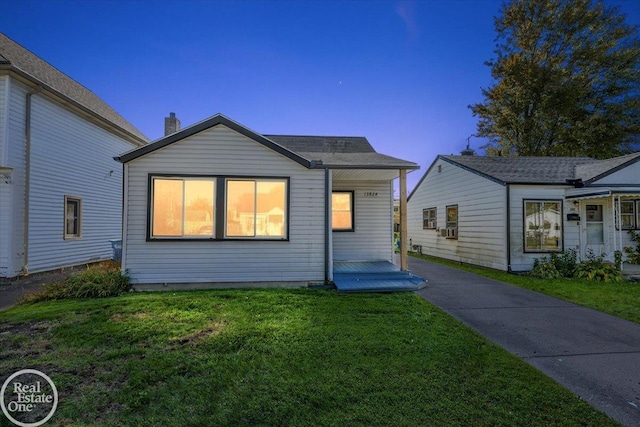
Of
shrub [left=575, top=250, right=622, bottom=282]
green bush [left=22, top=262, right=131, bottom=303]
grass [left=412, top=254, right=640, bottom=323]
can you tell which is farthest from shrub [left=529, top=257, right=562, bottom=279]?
green bush [left=22, top=262, right=131, bottom=303]

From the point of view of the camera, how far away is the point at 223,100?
2809cm

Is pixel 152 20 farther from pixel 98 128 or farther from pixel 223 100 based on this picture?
pixel 223 100

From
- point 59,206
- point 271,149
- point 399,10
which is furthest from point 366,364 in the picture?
point 399,10

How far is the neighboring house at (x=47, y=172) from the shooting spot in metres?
8.24

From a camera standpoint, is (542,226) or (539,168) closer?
(542,226)

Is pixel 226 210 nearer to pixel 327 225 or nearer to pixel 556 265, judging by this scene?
pixel 327 225

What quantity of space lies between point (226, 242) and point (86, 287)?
10.5ft

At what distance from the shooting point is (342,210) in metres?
10.2

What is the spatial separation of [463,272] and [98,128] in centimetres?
1521

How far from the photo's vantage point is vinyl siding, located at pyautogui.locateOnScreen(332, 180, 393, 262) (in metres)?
10.1

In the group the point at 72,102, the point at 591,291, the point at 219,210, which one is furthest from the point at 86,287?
the point at 591,291

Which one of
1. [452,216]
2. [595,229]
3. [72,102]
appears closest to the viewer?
[72,102]

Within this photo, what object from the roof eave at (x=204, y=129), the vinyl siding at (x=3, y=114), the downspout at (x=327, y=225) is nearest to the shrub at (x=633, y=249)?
the downspout at (x=327, y=225)

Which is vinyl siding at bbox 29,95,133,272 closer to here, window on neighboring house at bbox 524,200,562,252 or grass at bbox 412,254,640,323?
grass at bbox 412,254,640,323
